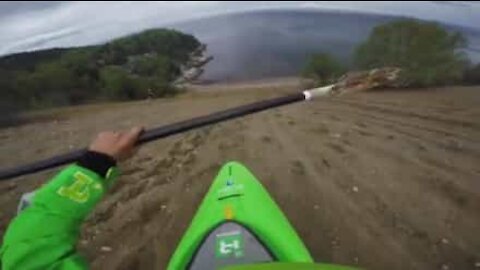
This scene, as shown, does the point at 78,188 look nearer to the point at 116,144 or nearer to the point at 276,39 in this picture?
the point at 116,144

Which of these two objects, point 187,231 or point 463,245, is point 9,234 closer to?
point 187,231

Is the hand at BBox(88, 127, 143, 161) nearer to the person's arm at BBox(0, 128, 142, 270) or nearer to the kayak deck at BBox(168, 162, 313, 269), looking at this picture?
the person's arm at BBox(0, 128, 142, 270)

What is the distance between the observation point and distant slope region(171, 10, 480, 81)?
55.9 inches

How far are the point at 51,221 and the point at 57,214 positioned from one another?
0.01 m

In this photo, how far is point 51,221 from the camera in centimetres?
127

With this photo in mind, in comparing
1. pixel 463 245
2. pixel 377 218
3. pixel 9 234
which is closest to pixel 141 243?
pixel 9 234

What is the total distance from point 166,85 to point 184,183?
0.53 feet

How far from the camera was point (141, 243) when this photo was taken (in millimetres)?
1431

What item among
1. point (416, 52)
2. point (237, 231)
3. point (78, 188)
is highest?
point (416, 52)

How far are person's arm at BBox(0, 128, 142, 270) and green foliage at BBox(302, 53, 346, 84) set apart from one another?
337 mm

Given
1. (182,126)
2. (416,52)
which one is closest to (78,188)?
(182,126)

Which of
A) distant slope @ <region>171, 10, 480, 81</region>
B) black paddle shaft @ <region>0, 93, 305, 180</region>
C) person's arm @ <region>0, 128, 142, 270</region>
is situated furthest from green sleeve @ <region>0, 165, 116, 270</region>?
distant slope @ <region>171, 10, 480, 81</region>

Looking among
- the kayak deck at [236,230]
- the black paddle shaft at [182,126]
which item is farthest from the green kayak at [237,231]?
the black paddle shaft at [182,126]

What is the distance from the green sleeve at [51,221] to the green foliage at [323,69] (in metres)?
0.36
